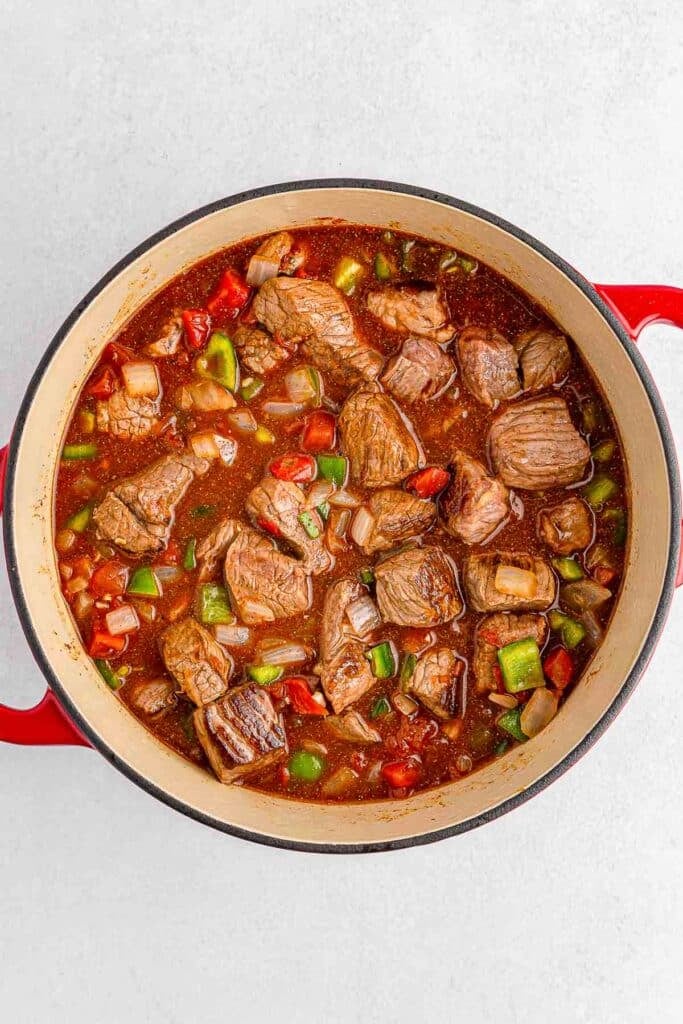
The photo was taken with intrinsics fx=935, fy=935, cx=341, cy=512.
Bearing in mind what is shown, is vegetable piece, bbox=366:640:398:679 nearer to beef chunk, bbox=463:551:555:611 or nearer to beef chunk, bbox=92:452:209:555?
beef chunk, bbox=463:551:555:611

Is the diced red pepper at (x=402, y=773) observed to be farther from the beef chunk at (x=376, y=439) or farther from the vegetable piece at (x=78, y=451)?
the vegetable piece at (x=78, y=451)

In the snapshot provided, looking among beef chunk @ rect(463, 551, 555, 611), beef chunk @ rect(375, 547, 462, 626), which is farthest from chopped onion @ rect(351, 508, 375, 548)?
beef chunk @ rect(463, 551, 555, 611)

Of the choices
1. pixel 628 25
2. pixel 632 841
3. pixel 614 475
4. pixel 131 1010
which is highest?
pixel 628 25

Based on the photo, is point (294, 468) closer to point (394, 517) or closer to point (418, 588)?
point (394, 517)

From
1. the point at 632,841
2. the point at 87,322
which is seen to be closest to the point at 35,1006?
the point at 632,841

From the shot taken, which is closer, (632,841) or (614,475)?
(614,475)

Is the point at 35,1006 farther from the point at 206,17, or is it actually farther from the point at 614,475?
the point at 206,17
